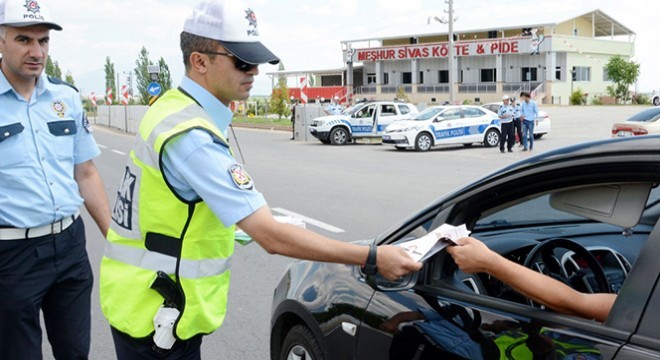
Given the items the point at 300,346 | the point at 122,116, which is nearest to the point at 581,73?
the point at 122,116

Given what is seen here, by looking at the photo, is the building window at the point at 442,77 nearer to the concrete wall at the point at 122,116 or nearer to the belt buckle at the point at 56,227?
the concrete wall at the point at 122,116

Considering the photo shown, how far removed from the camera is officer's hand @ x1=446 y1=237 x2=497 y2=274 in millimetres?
2365

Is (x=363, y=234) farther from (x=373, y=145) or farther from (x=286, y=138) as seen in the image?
(x=286, y=138)

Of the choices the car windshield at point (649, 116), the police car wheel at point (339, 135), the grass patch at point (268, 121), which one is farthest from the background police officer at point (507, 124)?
the grass patch at point (268, 121)

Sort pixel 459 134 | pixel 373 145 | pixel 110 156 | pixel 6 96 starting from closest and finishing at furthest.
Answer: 1. pixel 6 96
2. pixel 110 156
3. pixel 459 134
4. pixel 373 145

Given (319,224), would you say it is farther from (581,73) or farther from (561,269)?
(581,73)

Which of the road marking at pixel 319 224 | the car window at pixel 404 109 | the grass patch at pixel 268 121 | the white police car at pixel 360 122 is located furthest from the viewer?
the grass patch at pixel 268 121

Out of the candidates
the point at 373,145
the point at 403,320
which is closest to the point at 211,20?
the point at 403,320

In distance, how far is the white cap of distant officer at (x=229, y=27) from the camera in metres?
2.31

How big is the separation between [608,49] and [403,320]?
6669cm

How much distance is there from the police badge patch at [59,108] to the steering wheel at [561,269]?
2.18 metres

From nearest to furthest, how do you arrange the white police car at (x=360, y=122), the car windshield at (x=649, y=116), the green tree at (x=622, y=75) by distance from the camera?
1. the car windshield at (x=649, y=116)
2. the white police car at (x=360, y=122)
3. the green tree at (x=622, y=75)

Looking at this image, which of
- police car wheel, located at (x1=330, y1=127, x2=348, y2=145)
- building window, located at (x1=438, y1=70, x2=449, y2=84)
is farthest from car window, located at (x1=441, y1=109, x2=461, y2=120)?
building window, located at (x1=438, y1=70, x2=449, y2=84)

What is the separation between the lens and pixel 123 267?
2387mm
